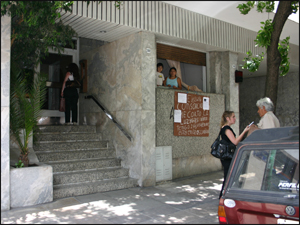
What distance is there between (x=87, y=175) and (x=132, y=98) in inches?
78.0

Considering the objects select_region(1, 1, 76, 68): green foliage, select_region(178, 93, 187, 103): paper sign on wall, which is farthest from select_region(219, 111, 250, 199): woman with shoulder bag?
select_region(1, 1, 76, 68): green foliage

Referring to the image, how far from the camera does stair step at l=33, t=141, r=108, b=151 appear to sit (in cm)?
692

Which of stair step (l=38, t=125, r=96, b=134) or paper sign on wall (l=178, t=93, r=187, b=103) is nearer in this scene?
stair step (l=38, t=125, r=96, b=134)

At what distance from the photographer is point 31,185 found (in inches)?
205

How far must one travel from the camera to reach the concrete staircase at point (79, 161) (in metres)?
6.08

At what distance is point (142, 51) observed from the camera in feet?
22.6

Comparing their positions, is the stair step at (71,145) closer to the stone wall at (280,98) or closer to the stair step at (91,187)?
the stair step at (91,187)

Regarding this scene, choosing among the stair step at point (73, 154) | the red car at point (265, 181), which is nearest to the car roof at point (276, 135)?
the red car at point (265, 181)

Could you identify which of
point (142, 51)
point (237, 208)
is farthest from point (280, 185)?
point (142, 51)

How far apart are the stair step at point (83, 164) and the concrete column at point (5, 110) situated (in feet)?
4.59

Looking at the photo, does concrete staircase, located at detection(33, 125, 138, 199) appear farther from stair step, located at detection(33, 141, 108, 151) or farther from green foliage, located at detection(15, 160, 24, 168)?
green foliage, located at detection(15, 160, 24, 168)

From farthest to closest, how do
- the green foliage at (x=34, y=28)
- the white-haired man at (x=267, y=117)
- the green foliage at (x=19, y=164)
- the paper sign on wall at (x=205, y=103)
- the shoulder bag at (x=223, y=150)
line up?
the paper sign on wall at (x=205, y=103) → the green foliage at (x=19, y=164) → the shoulder bag at (x=223, y=150) → the green foliage at (x=34, y=28) → the white-haired man at (x=267, y=117)

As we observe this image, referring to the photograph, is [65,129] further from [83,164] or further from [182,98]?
[182,98]

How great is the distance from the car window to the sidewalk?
199 cm
